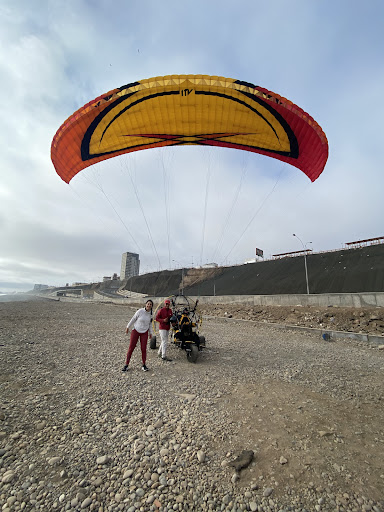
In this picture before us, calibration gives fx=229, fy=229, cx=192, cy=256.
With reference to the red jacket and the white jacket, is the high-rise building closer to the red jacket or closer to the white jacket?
the red jacket

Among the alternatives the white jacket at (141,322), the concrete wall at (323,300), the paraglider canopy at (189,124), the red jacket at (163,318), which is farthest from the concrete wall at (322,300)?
the white jacket at (141,322)

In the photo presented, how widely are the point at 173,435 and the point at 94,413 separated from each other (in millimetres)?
1336

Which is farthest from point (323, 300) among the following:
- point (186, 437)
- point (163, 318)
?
point (186, 437)

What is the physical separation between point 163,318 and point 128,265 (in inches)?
4562

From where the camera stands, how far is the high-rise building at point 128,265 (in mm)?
117000

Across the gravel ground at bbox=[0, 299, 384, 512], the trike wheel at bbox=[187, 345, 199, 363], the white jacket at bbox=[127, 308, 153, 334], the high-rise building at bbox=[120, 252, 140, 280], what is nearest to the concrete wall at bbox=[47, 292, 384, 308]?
the gravel ground at bbox=[0, 299, 384, 512]

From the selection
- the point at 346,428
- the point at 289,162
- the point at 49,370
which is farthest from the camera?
the point at 289,162

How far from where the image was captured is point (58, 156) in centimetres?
1120

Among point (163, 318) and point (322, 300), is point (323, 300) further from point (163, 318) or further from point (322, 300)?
point (163, 318)

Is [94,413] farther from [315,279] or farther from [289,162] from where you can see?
[315,279]

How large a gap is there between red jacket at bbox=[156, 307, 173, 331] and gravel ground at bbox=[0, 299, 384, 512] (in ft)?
3.37

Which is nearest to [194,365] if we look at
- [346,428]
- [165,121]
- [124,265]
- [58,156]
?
[346,428]

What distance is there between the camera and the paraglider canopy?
8.88m

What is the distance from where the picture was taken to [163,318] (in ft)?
21.6
